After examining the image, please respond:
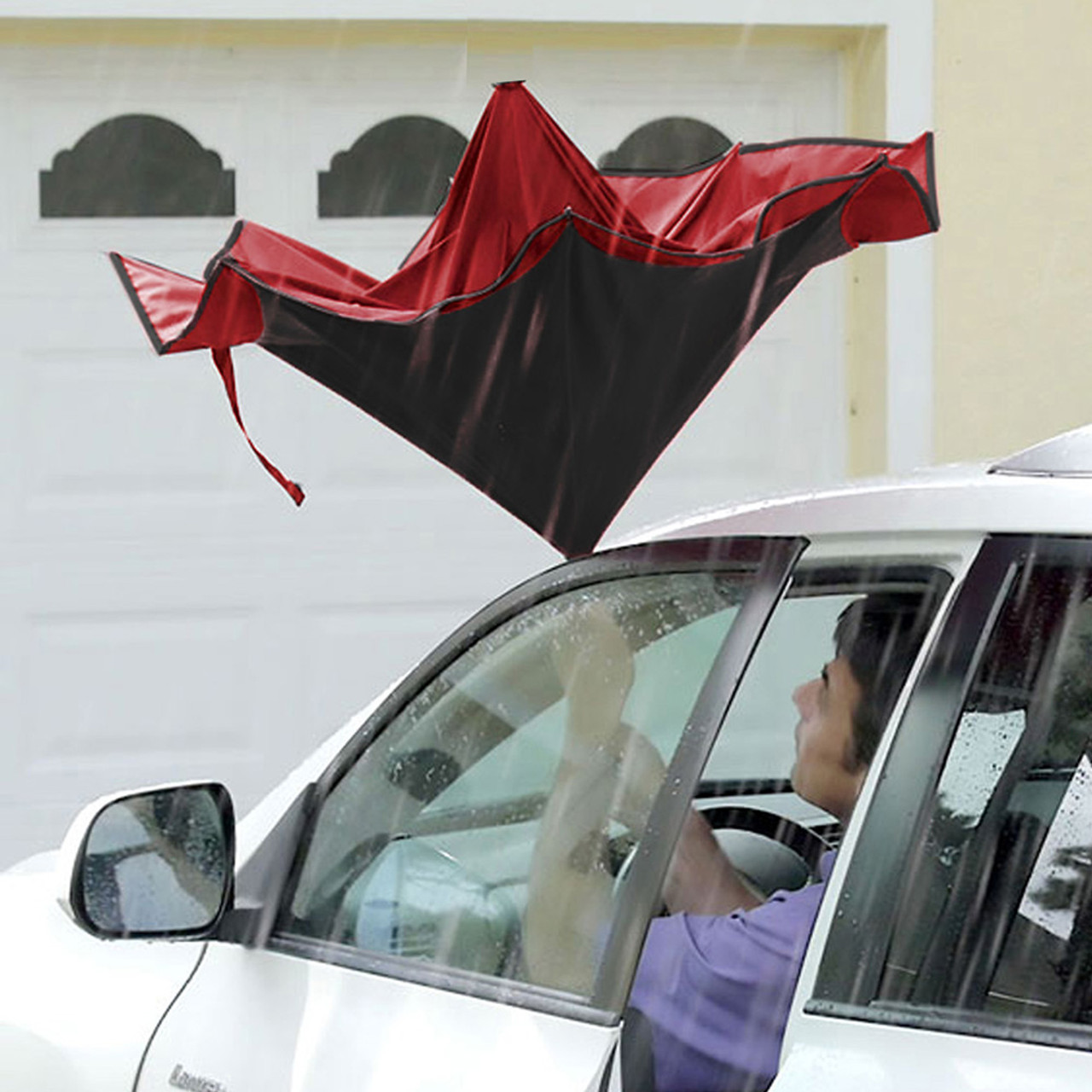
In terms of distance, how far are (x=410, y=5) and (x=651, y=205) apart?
3184mm

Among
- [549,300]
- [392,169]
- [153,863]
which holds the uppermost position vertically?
[392,169]

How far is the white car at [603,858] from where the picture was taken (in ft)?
5.81

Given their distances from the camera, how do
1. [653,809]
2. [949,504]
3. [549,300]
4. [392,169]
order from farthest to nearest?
1. [392,169]
2. [549,300]
3. [653,809]
4. [949,504]

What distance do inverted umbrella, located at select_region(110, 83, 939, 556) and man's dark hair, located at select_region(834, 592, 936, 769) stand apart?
41 cm

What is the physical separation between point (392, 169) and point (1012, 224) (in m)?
1.73

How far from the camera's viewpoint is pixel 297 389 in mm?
6016

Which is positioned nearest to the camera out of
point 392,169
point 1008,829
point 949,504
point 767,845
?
point 1008,829

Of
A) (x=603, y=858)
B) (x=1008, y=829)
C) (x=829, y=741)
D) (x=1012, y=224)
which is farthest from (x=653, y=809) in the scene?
(x=1012, y=224)

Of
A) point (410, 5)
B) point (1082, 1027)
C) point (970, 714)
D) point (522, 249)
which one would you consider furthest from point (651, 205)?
point (410, 5)

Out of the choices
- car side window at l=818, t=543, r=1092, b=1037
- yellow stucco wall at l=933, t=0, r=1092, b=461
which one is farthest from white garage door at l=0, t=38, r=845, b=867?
car side window at l=818, t=543, r=1092, b=1037

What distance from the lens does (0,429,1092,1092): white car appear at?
69.7 inches

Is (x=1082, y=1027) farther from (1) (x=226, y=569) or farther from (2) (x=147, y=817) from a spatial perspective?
(1) (x=226, y=569)

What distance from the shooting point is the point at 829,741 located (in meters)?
2.25

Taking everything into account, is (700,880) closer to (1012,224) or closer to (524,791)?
(524,791)
